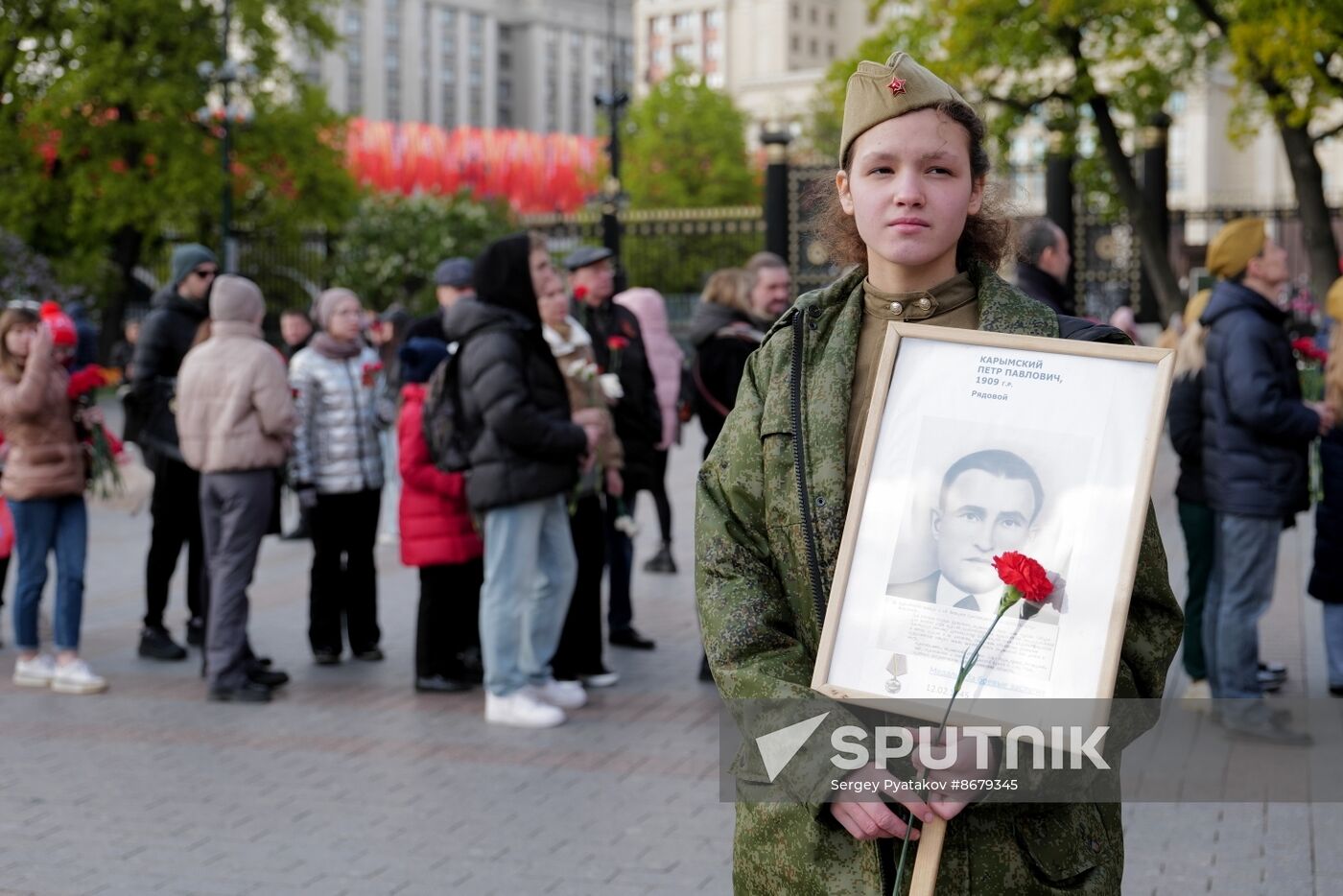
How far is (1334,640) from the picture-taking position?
7.01 metres

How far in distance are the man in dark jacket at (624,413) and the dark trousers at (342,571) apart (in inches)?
50.0

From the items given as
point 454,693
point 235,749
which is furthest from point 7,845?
point 454,693

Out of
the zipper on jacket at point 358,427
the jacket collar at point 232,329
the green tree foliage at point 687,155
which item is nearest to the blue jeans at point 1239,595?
the zipper on jacket at point 358,427

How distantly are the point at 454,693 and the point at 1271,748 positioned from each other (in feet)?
11.9

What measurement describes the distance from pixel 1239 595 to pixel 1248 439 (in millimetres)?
646

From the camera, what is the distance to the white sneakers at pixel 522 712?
22.7 feet

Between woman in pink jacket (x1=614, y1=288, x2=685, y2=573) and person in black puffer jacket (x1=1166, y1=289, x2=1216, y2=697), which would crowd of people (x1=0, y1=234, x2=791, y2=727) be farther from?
person in black puffer jacket (x1=1166, y1=289, x2=1216, y2=697)

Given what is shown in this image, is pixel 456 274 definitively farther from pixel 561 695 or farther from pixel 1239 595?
pixel 1239 595

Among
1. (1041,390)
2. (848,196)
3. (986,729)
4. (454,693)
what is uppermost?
(848,196)

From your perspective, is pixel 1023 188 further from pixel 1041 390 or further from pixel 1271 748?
pixel 1271 748

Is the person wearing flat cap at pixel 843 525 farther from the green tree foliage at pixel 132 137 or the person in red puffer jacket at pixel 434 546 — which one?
the green tree foliage at pixel 132 137

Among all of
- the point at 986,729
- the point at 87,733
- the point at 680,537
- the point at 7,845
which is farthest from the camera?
the point at 680,537

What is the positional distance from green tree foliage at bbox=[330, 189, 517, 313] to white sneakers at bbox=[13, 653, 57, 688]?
89.6 ft

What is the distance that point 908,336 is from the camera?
7.52 ft
